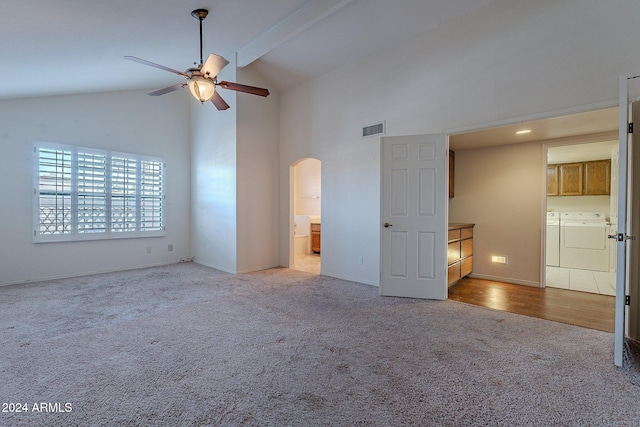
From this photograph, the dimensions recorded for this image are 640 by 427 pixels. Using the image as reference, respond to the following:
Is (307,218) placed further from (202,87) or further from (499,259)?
(202,87)

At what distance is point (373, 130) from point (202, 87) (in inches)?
96.6

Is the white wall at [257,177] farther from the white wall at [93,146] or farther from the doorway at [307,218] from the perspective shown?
the white wall at [93,146]

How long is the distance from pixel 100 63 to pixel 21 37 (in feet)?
3.68

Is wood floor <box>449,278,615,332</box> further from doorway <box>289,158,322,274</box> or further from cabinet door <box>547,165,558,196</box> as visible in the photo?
cabinet door <box>547,165,558,196</box>

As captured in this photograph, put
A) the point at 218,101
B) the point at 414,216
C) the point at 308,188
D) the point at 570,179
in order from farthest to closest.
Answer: the point at 308,188, the point at 570,179, the point at 414,216, the point at 218,101

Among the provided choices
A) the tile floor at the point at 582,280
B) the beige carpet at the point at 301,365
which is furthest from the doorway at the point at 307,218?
the tile floor at the point at 582,280

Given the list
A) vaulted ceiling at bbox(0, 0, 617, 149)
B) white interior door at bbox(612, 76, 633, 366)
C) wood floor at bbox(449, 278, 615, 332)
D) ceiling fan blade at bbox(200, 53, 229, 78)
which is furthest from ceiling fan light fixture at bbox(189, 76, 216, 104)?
wood floor at bbox(449, 278, 615, 332)

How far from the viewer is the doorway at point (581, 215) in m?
5.13

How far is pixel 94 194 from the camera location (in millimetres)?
5227

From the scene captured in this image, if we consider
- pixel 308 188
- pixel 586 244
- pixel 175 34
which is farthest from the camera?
pixel 308 188

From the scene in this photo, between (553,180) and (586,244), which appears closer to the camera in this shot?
(586,244)

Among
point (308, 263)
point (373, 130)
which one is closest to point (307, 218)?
point (308, 263)

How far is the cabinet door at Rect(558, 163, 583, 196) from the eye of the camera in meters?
6.12

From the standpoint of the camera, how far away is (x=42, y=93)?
450cm
